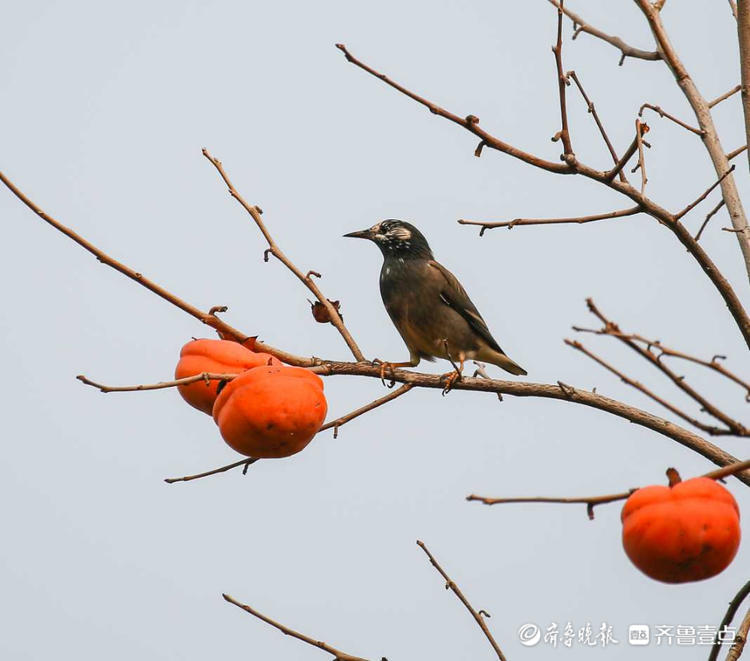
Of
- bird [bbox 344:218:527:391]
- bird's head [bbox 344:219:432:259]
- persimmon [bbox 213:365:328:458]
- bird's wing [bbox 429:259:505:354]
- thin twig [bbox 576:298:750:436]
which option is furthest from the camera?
bird's head [bbox 344:219:432:259]

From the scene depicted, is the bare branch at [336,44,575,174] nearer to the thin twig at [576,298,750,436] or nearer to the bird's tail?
the thin twig at [576,298,750,436]

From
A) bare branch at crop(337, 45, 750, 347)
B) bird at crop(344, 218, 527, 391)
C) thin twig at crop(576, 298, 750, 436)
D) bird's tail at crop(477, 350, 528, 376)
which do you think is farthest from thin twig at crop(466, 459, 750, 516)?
bird's tail at crop(477, 350, 528, 376)

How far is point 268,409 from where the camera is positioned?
315cm

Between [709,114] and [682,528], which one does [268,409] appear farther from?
[709,114]

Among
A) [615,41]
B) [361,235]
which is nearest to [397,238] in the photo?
[361,235]

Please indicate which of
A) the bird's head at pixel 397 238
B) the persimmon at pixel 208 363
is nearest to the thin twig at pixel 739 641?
the persimmon at pixel 208 363

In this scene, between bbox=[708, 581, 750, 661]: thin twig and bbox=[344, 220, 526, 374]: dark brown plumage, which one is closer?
bbox=[708, 581, 750, 661]: thin twig

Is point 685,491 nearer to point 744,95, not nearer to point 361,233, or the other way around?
point 744,95

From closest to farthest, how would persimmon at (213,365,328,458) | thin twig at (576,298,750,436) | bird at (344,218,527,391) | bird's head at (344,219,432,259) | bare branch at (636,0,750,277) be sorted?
thin twig at (576,298,750,436), persimmon at (213,365,328,458), bare branch at (636,0,750,277), bird at (344,218,527,391), bird's head at (344,219,432,259)

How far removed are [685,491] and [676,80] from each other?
80.2 inches

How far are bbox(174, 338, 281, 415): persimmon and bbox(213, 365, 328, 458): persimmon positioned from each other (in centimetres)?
20

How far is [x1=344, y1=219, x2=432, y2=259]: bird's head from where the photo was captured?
773cm

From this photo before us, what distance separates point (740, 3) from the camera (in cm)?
363

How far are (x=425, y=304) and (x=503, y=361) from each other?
3.32 feet
